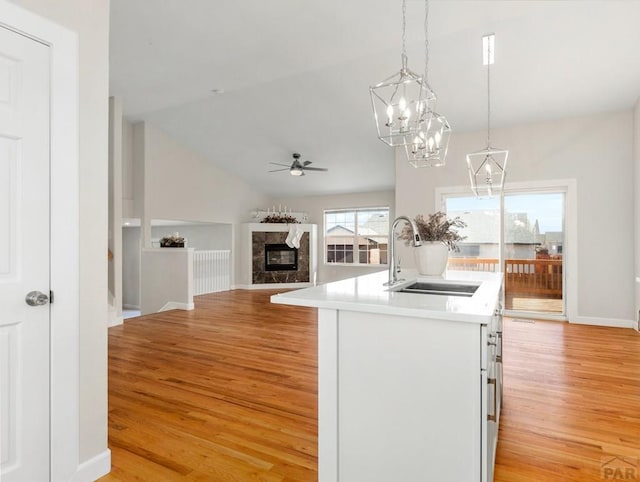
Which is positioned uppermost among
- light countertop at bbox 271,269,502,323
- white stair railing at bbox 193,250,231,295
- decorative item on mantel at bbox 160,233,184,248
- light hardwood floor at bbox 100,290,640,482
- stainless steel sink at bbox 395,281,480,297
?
decorative item on mantel at bbox 160,233,184,248

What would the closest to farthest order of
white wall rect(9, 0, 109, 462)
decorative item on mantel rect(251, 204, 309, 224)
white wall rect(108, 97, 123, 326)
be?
white wall rect(9, 0, 109, 462)
white wall rect(108, 97, 123, 326)
decorative item on mantel rect(251, 204, 309, 224)

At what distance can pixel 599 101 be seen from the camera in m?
4.76

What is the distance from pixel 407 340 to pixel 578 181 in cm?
505

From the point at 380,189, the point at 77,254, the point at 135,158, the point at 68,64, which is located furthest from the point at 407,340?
the point at 380,189

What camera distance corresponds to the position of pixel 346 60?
14.6 feet

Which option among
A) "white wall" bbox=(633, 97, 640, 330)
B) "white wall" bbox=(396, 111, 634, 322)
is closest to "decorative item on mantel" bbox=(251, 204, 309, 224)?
"white wall" bbox=(396, 111, 634, 322)

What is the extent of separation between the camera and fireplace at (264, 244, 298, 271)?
9016mm

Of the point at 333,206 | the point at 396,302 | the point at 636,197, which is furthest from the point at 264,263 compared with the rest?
the point at 396,302

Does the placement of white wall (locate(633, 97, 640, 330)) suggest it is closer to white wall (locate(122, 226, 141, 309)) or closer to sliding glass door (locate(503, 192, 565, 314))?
sliding glass door (locate(503, 192, 565, 314))

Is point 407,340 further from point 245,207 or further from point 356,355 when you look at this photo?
point 245,207

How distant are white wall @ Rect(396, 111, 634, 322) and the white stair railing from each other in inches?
235

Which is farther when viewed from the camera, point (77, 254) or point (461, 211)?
point (461, 211)

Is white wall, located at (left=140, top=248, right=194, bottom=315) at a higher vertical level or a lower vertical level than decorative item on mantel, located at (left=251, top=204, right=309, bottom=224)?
lower

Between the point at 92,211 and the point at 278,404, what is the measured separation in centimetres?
175
